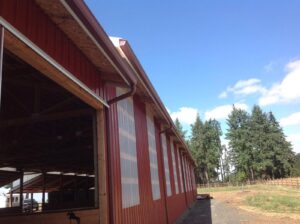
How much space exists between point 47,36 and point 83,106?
3.15 meters

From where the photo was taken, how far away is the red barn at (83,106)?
4.02 meters

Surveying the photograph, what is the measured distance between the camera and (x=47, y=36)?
4180 mm

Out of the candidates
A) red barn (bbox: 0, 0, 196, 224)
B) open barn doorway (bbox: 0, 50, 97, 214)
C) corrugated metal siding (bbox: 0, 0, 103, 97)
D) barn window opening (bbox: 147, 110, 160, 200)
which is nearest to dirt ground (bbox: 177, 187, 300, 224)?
red barn (bbox: 0, 0, 196, 224)

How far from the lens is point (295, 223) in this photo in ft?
40.9

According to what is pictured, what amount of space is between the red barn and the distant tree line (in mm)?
66404

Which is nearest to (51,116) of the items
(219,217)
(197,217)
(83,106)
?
(83,106)

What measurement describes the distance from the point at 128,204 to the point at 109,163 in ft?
4.81

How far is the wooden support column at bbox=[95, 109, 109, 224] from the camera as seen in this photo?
5.68 metres

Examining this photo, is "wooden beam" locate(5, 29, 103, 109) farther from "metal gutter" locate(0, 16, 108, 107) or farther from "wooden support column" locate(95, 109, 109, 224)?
"wooden support column" locate(95, 109, 109, 224)

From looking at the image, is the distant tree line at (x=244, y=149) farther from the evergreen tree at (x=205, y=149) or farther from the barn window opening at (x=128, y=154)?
the barn window opening at (x=128, y=154)

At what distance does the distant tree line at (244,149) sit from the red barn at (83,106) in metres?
66.4

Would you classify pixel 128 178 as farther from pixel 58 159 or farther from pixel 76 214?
pixel 58 159

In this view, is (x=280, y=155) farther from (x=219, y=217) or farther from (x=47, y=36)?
(x=47, y=36)

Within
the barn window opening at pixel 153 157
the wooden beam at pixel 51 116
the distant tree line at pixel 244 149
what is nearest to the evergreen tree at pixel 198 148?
the distant tree line at pixel 244 149
